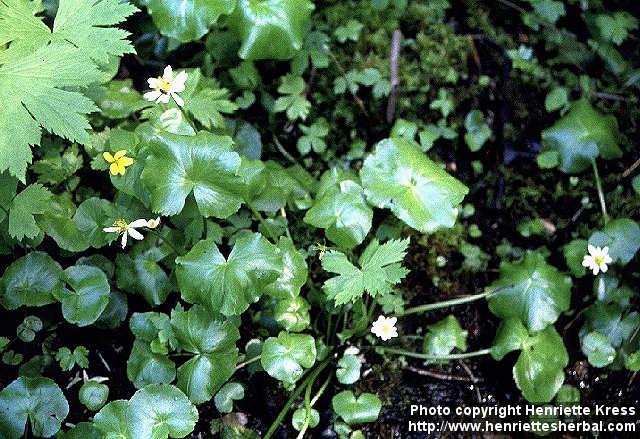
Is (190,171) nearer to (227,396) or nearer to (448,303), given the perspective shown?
(227,396)

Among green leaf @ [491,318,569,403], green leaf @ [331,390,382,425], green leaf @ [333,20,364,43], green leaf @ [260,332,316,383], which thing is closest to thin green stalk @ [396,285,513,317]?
green leaf @ [491,318,569,403]

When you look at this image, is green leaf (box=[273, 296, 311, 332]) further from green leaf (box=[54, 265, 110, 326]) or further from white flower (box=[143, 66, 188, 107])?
white flower (box=[143, 66, 188, 107])

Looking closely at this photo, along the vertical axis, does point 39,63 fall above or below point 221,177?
above

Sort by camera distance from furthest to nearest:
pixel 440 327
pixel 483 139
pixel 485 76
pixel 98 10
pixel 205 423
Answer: pixel 485 76
pixel 483 139
pixel 440 327
pixel 205 423
pixel 98 10

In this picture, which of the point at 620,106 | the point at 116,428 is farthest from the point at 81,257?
the point at 620,106

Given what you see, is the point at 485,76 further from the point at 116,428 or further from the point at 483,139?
the point at 116,428

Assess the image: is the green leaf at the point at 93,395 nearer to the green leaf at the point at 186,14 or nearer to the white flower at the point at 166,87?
the white flower at the point at 166,87
